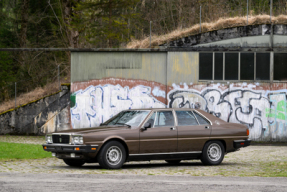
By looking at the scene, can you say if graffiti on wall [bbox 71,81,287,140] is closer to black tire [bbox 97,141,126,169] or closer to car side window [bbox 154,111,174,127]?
car side window [bbox 154,111,174,127]

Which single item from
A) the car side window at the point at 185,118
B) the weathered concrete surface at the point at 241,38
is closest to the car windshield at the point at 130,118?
the car side window at the point at 185,118

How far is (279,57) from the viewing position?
22.3m

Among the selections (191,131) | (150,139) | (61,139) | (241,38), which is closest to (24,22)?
(241,38)

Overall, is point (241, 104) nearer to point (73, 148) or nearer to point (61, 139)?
point (61, 139)

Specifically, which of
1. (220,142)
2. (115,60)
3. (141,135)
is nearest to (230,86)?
(115,60)

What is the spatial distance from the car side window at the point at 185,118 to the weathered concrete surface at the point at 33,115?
12.6 m

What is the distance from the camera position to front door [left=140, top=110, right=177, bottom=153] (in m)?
10.9

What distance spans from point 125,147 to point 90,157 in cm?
91

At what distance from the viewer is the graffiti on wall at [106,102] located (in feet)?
72.7

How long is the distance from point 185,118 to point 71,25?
20.7 m

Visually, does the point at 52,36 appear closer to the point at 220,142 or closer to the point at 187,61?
the point at 187,61

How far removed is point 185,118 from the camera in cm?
1177

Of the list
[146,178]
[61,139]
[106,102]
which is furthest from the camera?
[106,102]

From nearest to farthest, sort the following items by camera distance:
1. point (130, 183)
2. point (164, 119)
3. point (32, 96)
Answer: point (130, 183) < point (164, 119) < point (32, 96)
